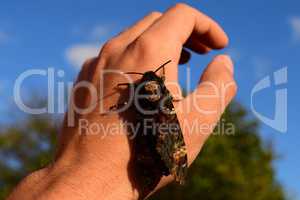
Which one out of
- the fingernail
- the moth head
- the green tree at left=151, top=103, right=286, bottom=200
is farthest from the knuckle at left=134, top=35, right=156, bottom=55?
the green tree at left=151, top=103, right=286, bottom=200

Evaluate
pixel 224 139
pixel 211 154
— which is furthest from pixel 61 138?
pixel 224 139

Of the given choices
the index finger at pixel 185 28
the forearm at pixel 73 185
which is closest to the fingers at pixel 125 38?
the index finger at pixel 185 28

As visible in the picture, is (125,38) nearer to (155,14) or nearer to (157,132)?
(155,14)

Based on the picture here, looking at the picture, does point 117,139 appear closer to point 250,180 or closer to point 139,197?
point 139,197

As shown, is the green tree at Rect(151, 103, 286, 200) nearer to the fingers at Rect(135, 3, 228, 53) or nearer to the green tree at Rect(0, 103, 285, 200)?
the green tree at Rect(0, 103, 285, 200)

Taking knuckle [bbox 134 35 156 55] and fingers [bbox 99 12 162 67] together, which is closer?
knuckle [bbox 134 35 156 55]
